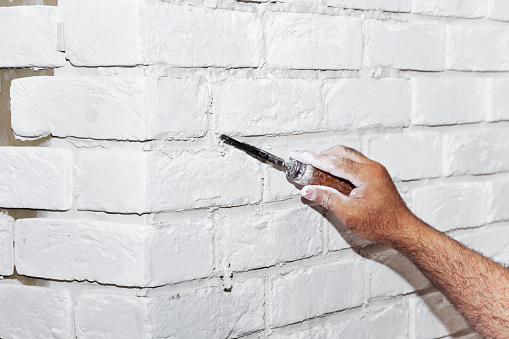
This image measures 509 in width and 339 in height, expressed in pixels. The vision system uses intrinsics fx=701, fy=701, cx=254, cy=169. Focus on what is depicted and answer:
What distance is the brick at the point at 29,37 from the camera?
1050 mm

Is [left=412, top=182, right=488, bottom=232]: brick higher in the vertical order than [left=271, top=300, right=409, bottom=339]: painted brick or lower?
higher

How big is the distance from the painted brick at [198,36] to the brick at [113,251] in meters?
0.25

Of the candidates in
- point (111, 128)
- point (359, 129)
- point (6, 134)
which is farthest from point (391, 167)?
point (6, 134)

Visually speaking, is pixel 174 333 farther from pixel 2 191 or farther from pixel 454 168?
pixel 454 168

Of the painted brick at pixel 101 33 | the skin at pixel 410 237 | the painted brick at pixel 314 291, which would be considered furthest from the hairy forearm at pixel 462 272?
the painted brick at pixel 101 33

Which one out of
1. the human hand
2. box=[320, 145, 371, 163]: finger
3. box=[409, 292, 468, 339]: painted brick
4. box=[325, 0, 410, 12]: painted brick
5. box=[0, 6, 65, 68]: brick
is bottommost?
box=[409, 292, 468, 339]: painted brick

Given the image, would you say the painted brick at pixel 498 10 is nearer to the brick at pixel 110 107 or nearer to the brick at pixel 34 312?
the brick at pixel 110 107

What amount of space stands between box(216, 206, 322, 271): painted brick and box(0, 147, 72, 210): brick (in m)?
0.24

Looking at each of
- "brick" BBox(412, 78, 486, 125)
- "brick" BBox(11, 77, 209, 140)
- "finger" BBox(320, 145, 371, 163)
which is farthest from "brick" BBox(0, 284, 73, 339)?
"brick" BBox(412, 78, 486, 125)

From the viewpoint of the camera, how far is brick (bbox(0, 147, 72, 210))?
1.05m

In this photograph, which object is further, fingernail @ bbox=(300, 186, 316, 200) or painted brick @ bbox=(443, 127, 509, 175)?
painted brick @ bbox=(443, 127, 509, 175)

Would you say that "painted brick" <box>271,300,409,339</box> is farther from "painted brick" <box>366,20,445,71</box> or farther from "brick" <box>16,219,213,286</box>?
"painted brick" <box>366,20,445,71</box>

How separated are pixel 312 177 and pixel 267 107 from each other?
0.45 ft

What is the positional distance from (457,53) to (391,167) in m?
0.30
